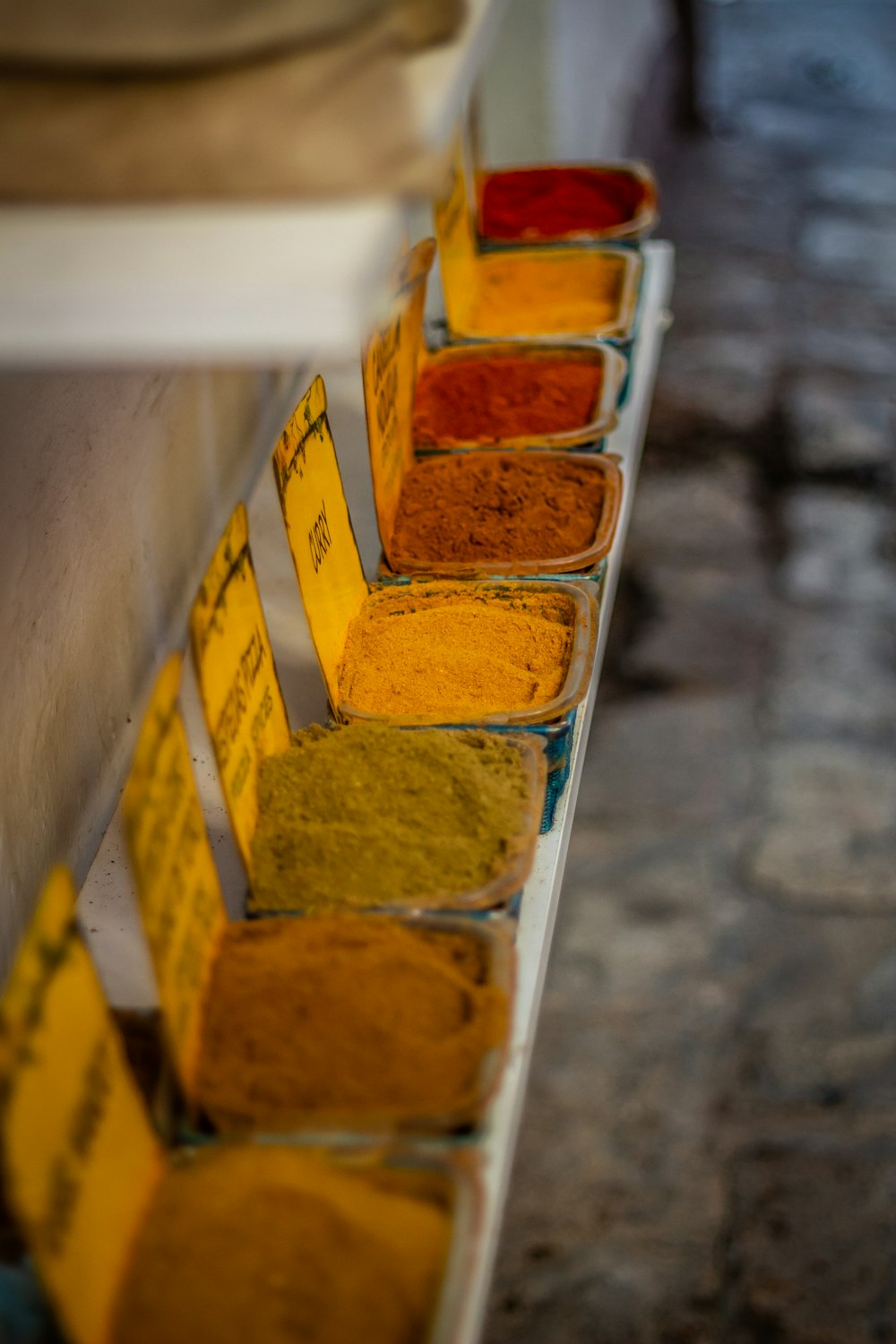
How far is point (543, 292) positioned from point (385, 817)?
4.22ft

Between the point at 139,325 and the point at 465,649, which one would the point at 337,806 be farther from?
the point at 139,325

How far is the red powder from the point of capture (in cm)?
185

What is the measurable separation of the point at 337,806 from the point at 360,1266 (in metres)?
0.42

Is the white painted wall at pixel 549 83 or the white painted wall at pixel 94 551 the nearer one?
the white painted wall at pixel 94 551

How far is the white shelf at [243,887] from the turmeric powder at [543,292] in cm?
41

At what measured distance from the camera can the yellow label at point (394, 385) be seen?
1.56m

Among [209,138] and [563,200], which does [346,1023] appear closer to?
[209,138]

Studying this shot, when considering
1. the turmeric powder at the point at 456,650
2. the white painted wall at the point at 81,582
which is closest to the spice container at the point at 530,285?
the white painted wall at the point at 81,582

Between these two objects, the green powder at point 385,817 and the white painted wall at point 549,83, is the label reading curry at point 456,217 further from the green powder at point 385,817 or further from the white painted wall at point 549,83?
the white painted wall at point 549,83

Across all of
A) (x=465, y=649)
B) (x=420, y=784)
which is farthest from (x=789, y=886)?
(x=420, y=784)

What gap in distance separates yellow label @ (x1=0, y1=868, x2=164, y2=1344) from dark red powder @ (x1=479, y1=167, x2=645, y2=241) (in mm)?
1811

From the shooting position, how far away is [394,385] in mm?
1689

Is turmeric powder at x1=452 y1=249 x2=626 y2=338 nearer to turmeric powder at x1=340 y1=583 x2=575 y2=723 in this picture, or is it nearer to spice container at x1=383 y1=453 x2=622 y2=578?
spice container at x1=383 y1=453 x2=622 y2=578

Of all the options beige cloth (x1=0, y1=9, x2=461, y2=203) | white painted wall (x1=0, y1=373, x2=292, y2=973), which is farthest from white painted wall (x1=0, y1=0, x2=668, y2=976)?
beige cloth (x1=0, y1=9, x2=461, y2=203)
